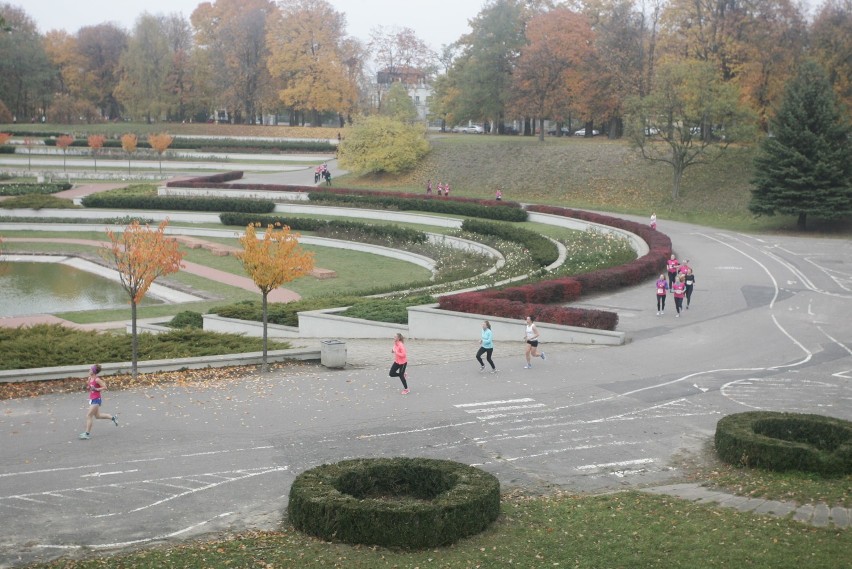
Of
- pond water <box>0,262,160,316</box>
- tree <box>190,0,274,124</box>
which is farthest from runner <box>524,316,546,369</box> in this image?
tree <box>190,0,274,124</box>

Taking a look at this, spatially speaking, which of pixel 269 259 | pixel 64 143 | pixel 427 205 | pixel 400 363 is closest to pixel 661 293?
pixel 400 363

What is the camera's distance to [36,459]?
1446 centimetres

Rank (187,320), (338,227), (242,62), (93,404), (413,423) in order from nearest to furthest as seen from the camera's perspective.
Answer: (93,404)
(413,423)
(187,320)
(338,227)
(242,62)

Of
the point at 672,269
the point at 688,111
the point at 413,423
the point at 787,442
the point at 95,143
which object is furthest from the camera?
the point at 95,143

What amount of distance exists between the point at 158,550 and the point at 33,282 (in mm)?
31892

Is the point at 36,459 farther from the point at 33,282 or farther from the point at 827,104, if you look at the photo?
the point at 827,104

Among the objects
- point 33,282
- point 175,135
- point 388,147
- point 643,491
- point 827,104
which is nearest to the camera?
point 643,491

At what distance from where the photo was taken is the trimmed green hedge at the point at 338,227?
46531 mm

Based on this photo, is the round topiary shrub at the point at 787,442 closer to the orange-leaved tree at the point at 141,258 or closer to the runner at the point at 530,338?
the runner at the point at 530,338

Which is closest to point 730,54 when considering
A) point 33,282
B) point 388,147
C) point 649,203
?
point 649,203

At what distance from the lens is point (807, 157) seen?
45.9 metres

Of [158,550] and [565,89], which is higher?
[565,89]

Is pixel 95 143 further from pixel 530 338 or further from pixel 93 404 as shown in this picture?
pixel 93 404

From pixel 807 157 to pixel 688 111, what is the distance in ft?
31.8
